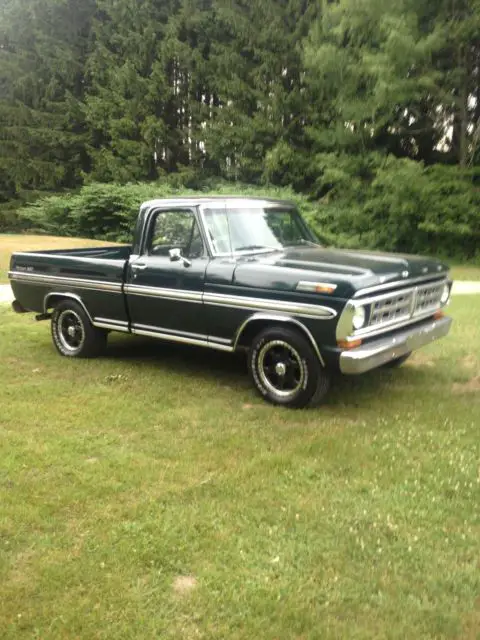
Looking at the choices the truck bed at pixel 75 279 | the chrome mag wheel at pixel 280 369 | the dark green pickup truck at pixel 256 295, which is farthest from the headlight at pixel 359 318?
the truck bed at pixel 75 279

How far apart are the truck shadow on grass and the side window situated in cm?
130

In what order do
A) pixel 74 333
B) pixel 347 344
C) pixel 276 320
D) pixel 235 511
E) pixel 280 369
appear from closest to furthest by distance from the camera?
pixel 235 511 < pixel 347 344 < pixel 276 320 < pixel 280 369 < pixel 74 333

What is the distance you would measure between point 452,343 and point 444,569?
16.2ft

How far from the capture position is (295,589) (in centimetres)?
291

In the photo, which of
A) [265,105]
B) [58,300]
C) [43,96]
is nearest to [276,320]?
[58,300]

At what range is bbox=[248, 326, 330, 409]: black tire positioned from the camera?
5090 millimetres

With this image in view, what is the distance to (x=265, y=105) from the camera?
25719 millimetres

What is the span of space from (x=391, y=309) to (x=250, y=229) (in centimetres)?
166

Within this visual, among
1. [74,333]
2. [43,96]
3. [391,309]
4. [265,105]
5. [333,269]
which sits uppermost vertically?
[43,96]

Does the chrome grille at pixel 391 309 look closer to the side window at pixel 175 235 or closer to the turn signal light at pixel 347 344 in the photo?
the turn signal light at pixel 347 344

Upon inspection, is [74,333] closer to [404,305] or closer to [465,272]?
[404,305]

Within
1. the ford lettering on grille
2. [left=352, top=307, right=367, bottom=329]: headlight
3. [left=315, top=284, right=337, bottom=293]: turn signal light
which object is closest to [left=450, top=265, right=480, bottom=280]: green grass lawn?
the ford lettering on grille

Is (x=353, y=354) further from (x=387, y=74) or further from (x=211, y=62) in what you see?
(x=211, y=62)

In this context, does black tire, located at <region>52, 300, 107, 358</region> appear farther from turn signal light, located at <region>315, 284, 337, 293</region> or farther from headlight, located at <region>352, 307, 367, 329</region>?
headlight, located at <region>352, 307, 367, 329</region>
